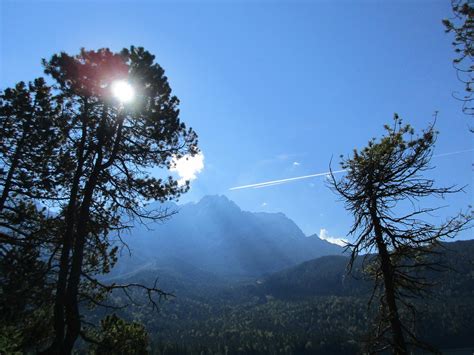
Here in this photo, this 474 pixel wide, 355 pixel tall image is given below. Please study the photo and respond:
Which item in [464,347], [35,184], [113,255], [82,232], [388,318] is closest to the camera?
[388,318]

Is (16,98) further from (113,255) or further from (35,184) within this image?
(113,255)

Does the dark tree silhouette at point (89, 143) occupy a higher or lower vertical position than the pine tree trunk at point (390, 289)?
higher

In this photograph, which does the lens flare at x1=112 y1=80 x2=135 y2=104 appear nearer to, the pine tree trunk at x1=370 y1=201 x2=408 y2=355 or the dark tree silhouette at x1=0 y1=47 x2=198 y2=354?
the dark tree silhouette at x1=0 y1=47 x2=198 y2=354

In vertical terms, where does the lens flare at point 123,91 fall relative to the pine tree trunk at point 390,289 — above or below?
above

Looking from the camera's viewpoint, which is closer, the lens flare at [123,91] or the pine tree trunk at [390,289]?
the pine tree trunk at [390,289]

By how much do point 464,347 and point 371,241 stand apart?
759ft

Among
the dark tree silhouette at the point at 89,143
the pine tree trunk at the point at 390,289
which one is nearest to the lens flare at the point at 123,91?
the dark tree silhouette at the point at 89,143

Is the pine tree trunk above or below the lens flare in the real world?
below

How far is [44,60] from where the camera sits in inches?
535

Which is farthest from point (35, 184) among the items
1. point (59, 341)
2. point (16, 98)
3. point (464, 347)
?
point (464, 347)

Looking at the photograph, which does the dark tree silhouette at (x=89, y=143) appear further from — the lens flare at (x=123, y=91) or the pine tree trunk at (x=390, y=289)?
the pine tree trunk at (x=390, y=289)

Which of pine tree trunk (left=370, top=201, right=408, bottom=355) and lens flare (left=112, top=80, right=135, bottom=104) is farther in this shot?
lens flare (left=112, top=80, right=135, bottom=104)

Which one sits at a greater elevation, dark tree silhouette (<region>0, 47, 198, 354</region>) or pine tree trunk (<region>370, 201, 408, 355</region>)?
dark tree silhouette (<region>0, 47, 198, 354</region>)

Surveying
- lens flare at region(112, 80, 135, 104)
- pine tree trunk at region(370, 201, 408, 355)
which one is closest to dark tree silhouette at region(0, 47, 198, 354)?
lens flare at region(112, 80, 135, 104)
